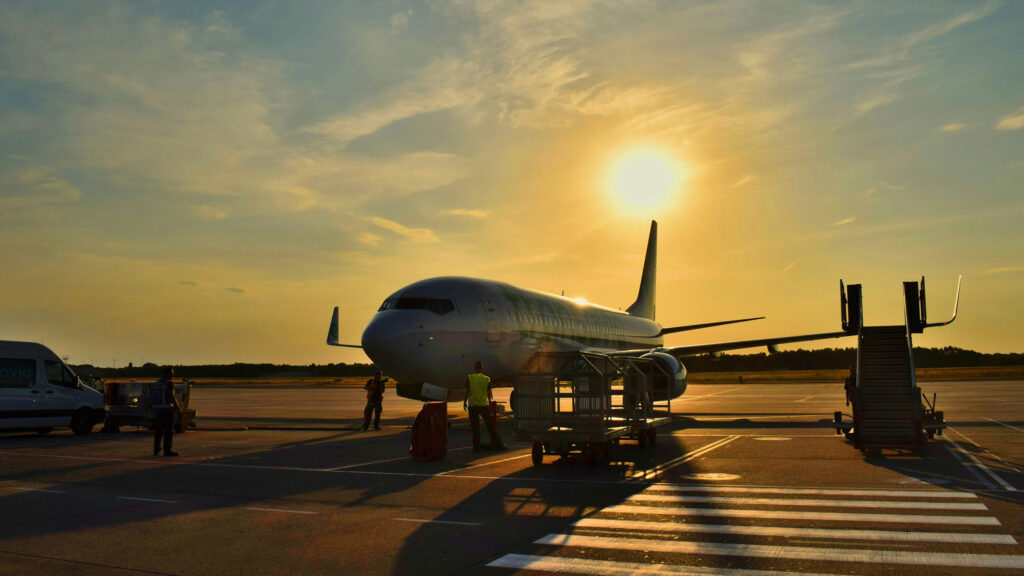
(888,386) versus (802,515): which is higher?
(888,386)

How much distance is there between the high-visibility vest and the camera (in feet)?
58.0

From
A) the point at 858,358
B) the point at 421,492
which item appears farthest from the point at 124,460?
the point at 858,358

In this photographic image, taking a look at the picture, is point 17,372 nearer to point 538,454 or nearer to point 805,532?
point 538,454

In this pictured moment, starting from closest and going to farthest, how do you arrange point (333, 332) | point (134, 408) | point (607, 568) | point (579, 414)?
1. point (607, 568)
2. point (579, 414)
3. point (134, 408)
4. point (333, 332)

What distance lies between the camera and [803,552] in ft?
24.7

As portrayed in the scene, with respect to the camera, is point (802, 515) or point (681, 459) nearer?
point (802, 515)

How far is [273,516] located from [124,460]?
814 centimetres

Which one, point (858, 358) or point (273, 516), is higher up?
point (858, 358)

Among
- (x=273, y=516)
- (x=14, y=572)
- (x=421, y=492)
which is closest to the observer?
(x=14, y=572)

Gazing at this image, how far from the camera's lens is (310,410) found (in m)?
36.2

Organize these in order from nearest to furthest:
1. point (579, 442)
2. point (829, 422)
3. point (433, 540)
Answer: point (433, 540)
point (579, 442)
point (829, 422)

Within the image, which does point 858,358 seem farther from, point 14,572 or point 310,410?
point 310,410

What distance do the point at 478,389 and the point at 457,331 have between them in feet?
17.6

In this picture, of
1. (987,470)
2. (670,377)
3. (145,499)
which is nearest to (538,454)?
(145,499)
